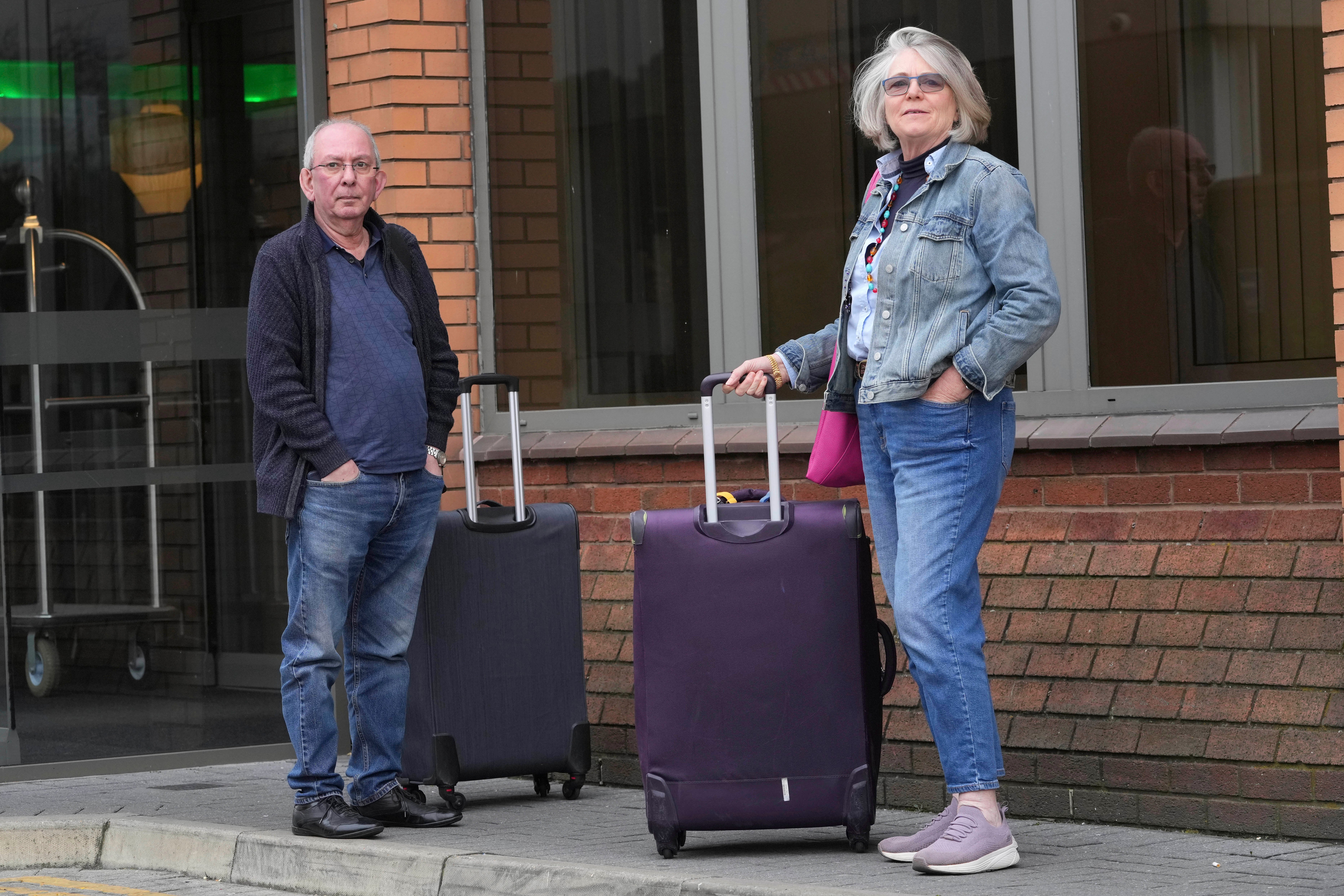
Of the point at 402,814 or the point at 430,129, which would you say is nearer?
the point at 402,814

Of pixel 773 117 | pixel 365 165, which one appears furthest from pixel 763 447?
pixel 365 165

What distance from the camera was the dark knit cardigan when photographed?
5145mm

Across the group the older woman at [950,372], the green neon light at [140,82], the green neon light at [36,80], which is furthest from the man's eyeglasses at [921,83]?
the green neon light at [36,80]

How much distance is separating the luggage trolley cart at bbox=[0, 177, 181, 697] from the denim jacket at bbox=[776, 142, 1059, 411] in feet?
11.3

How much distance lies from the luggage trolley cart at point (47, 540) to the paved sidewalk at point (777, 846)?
652 mm

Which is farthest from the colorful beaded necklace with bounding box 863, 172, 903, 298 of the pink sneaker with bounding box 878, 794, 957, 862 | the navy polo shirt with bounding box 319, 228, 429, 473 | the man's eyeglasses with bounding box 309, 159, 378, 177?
the man's eyeglasses with bounding box 309, 159, 378, 177

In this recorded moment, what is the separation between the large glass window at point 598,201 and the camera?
6.57 meters

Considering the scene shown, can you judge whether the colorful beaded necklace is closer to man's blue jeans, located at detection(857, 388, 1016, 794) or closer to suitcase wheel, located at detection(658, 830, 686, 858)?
man's blue jeans, located at detection(857, 388, 1016, 794)

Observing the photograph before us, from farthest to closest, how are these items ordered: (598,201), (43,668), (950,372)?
(43,668) → (598,201) → (950,372)

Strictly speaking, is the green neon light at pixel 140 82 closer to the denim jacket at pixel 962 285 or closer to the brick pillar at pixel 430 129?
the brick pillar at pixel 430 129

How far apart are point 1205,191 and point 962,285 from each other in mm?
1230

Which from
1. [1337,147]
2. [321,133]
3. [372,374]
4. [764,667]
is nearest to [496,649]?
[372,374]

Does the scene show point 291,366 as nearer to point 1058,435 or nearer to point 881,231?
point 881,231

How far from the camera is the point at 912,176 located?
470 cm
